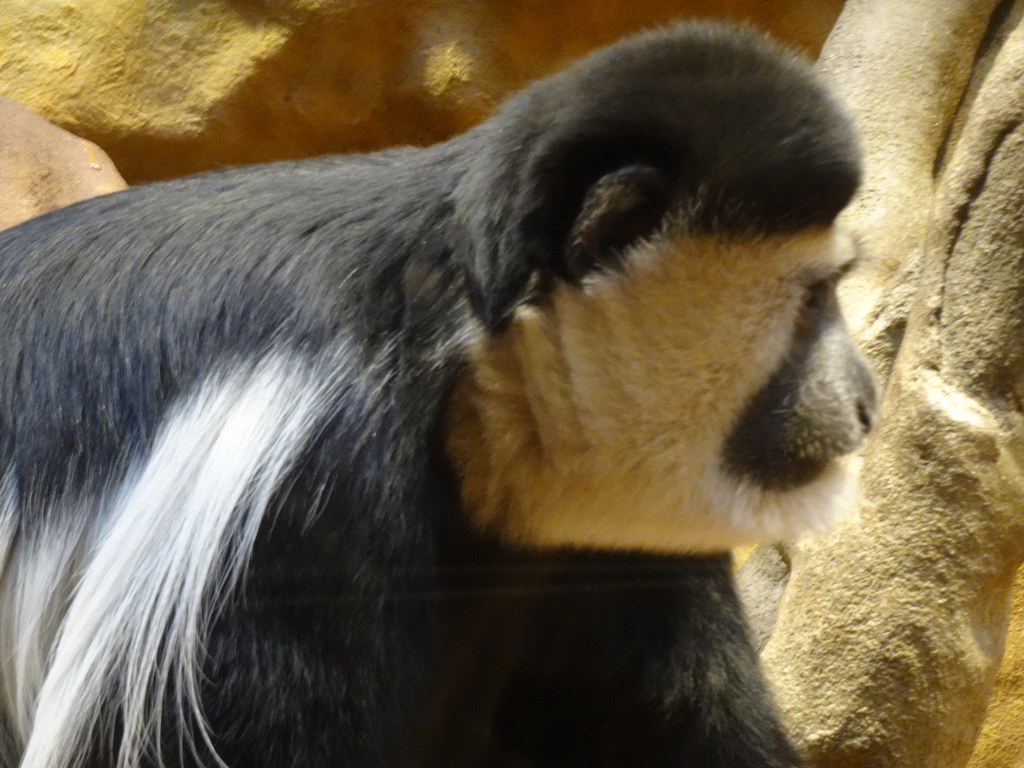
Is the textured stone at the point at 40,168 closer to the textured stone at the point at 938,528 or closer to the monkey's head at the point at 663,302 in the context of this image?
the monkey's head at the point at 663,302

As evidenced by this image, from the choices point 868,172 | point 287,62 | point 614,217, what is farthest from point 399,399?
point 287,62

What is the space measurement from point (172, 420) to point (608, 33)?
81.9 inches

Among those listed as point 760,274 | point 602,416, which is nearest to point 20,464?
point 602,416

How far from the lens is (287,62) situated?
279cm

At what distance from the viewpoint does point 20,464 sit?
1.16 metres

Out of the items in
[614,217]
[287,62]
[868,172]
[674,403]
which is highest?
[614,217]

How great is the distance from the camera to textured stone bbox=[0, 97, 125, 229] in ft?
7.28

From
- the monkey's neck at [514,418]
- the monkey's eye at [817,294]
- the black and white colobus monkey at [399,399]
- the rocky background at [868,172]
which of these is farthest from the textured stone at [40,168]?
the monkey's eye at [817,294]

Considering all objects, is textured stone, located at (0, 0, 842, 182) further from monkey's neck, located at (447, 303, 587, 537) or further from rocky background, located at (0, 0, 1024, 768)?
monkey's neck, located at (447, 303, 587, 537)

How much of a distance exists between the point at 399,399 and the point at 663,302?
0.90 feet

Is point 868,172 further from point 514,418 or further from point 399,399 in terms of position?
point 399,399

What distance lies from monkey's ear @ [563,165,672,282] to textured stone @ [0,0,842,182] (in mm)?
1835

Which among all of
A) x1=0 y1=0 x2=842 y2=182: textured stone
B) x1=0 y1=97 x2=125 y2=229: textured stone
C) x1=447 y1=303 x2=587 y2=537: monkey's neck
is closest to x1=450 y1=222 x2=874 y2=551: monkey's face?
x1=447 y1=303 x2=587 y2=537: monkey's neck

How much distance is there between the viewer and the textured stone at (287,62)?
8.72 feet
